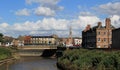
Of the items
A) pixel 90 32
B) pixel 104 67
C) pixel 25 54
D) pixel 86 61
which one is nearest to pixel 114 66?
pixel 104 67

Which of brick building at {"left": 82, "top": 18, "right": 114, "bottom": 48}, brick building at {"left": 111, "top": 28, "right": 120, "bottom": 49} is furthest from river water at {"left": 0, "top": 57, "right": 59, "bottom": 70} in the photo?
brick building at {"left": 82, "top": 18, "right": 114, "bottom": 48}

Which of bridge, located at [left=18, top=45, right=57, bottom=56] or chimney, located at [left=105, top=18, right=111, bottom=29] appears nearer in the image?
chimney, located at [left=105, top=18, right=111, bottom=29]

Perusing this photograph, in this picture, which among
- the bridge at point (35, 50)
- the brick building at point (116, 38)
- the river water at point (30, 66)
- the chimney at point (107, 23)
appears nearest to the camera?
the river water at point (30, 66)

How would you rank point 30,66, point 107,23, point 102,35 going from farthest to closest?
point 102,35 < point 107,23 < point 30,66

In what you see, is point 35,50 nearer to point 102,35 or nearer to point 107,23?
point 102,35

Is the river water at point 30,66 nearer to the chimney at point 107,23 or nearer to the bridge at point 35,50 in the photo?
the chimney at point 107,23

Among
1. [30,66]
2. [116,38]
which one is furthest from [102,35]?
[30,66]

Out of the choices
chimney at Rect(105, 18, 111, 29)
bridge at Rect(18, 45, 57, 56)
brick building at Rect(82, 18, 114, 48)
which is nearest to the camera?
chimney at Rect(105, 18, 111, 29)

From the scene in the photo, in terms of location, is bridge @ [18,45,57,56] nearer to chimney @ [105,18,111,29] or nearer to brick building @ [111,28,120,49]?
chimney @ [105,18,111,29]

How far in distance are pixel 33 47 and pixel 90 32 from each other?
1173 inches

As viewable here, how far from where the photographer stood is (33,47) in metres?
174

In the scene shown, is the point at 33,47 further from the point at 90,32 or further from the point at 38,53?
the point at 90,32

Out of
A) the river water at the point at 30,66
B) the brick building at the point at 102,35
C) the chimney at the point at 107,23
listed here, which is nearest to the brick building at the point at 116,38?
the river water at the point at 30,66

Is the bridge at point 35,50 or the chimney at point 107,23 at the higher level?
the chimney at point 107,23
